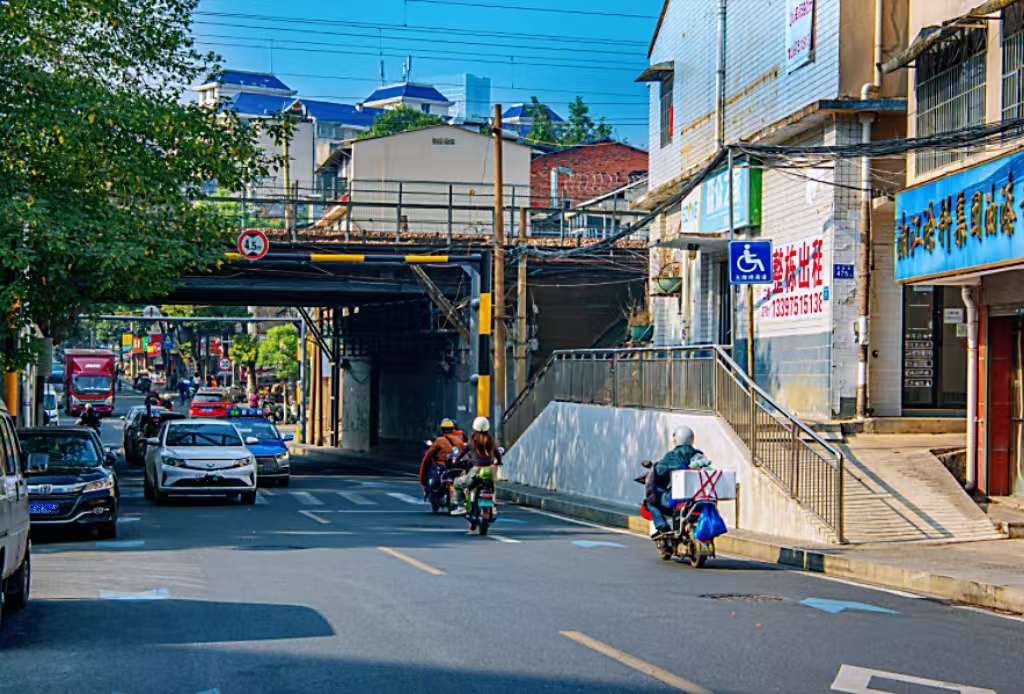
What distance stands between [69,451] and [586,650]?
1170 centimetres

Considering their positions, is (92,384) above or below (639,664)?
above

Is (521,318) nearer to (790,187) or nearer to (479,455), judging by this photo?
(790,187)

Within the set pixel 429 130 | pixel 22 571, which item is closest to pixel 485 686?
pixel 22 571

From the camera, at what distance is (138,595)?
12.0 meters

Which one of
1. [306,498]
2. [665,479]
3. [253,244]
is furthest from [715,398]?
[253,244]

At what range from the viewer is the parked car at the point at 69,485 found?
17281 mm

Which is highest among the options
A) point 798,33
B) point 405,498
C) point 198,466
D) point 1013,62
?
point 798,33

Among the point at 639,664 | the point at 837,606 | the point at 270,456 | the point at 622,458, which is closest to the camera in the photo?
the point at 639,664

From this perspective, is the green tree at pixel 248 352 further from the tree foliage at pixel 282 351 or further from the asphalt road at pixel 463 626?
the asphalt road at pixel 463 626

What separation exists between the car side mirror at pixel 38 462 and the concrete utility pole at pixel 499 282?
15052 millimetres

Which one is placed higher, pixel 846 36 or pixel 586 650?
pixel 846 36

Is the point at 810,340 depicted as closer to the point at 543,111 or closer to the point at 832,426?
the point at 832,426

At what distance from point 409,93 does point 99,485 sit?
424 feet

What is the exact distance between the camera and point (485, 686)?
797 centimetres
